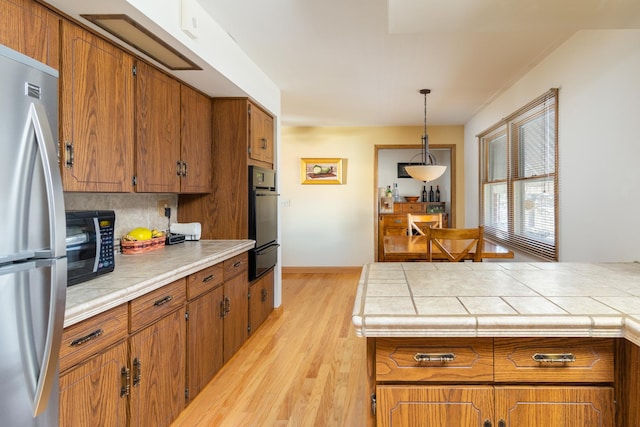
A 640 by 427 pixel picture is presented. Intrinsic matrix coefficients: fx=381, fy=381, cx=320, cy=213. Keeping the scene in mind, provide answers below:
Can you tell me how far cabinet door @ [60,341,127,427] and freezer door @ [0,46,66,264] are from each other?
21.4 inches

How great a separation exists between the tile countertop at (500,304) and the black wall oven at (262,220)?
67.6 inches

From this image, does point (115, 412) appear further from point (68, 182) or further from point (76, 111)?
point (76, 111)

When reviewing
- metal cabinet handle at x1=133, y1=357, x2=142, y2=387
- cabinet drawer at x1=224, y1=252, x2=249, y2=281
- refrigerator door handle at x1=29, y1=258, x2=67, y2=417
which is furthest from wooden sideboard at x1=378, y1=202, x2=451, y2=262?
refrigerator door handle at x1=29, y1=258, x2=67, y2=417

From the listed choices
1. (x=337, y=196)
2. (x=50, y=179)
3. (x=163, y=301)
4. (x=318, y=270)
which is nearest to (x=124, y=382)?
(x=163, y=301)

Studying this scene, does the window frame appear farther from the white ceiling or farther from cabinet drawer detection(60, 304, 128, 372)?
cabinet drawer detection(60, 304, 128, 372)

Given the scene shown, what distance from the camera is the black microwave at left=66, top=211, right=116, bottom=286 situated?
5.00 feet

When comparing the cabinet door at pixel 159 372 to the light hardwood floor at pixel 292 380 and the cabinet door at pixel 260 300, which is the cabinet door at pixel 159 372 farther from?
the cabinet door at pixel 260 300

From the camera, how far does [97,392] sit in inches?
Answer: 57.3

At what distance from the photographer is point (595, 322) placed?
105cm

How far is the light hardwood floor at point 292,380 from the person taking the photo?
212cm

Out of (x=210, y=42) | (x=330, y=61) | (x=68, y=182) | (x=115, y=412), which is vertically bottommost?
(x=115, y=412)

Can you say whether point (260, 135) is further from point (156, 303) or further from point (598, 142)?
point (598, 142)

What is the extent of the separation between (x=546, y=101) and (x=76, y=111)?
3315 millimetres

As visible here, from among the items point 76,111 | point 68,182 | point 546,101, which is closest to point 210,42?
point 76,111
